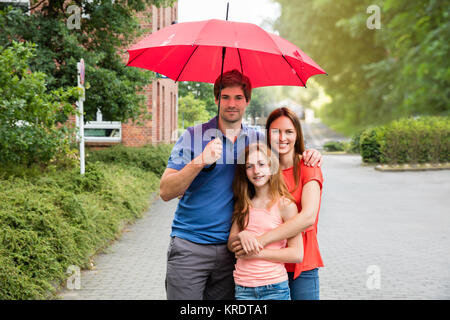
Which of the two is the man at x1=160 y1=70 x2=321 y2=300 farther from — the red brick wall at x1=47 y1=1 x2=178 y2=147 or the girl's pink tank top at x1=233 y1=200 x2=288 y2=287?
the red brick wall at x1=47 y1=1 x2=178 y2=147

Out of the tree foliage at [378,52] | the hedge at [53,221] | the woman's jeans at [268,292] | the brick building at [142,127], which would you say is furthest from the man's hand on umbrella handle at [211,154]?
the tree foliage at [378,52]

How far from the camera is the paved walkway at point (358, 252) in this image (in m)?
6.01

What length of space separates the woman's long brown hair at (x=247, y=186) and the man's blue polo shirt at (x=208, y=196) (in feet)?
0.19

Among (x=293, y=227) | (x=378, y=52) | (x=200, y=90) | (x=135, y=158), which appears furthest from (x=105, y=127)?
(x=378, y=52)

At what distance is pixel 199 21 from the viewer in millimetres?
3176

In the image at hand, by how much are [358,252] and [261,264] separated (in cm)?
552

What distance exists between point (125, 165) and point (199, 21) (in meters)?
12.4

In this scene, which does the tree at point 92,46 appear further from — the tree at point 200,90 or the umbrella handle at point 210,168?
the umbrella handle at point 210,168

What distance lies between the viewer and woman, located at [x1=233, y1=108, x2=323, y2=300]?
2947mm

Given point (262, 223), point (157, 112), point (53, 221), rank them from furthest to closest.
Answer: point (157, 112) < point (53, 221) < point (262, 223)

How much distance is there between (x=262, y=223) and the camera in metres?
2.89

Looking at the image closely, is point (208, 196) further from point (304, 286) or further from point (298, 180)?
point (304, 286)

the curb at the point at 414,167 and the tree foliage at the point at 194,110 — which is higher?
the tree foliage at the point at 194,110
